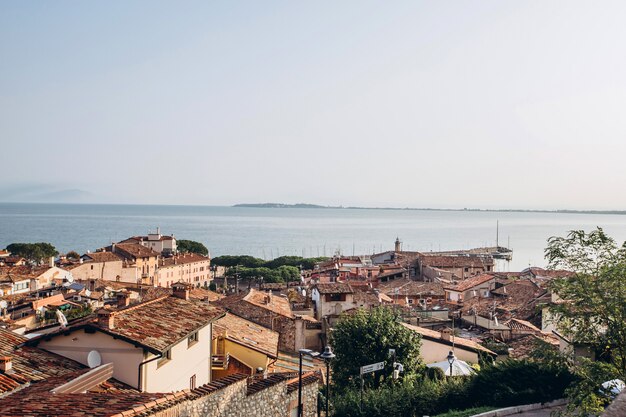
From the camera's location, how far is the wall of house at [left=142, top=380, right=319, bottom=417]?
25.0 feet

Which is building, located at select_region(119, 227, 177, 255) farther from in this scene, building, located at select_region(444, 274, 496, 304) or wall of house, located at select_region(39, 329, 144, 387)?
wall of house, located at select_region(39, 329, 144, 387)

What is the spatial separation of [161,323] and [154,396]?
16.6 ft

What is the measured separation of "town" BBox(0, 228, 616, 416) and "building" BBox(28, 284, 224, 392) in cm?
2

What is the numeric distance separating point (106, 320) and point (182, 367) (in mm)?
2123

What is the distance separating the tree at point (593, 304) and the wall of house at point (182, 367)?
25.4ft

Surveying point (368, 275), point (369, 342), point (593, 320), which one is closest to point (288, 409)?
point (593, 320)

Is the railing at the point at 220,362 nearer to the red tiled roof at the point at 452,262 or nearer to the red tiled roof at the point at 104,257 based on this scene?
the red tiled roof at the point at 104,257

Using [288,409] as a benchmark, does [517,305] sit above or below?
below

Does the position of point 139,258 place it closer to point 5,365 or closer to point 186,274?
point 186,274

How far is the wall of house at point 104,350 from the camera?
417 inches

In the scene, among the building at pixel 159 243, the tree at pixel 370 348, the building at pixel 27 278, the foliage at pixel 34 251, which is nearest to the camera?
the tree at pixel 370 348

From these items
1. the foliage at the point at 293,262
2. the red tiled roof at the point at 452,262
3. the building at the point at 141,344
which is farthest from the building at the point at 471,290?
the foliage at the point at 293,262

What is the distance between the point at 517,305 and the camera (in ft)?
121

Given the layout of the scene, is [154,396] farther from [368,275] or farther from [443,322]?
[368,275]
